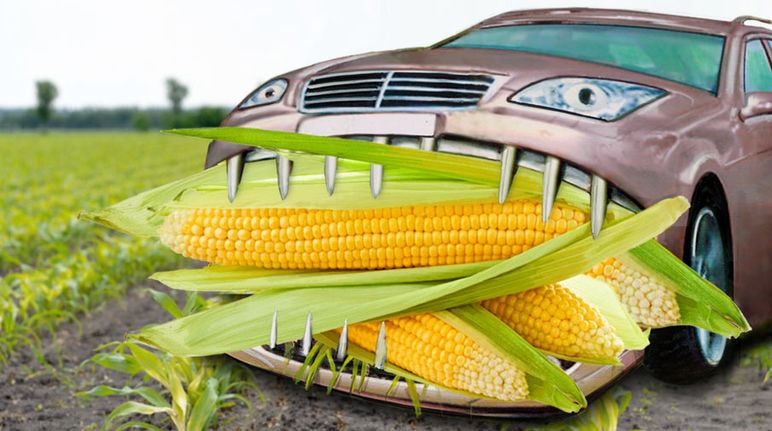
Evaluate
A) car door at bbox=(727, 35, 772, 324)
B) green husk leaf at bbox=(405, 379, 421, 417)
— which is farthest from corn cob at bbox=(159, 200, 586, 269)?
car door at bbox=(727, 35, 772, 324)

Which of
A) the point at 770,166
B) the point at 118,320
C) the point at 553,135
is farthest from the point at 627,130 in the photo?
the point at 118,320

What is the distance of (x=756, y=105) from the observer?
214cm

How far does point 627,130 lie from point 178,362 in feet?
7.37

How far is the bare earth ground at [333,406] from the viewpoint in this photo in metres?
2.85

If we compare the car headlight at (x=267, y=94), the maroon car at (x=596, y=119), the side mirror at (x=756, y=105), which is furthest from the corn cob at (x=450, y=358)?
the side mirror at (x=756, y=105)

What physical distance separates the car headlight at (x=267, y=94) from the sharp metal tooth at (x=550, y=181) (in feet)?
2.25

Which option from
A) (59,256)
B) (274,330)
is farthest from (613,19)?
(59,256)

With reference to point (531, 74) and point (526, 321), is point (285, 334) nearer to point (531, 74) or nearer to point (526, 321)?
point (526, 321)

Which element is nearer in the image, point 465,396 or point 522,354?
point 522,354

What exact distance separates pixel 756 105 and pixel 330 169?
4.62 feet

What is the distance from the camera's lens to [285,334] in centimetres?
159

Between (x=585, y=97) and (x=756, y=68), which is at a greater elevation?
(x=756, y=68)

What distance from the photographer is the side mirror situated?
6.73ft

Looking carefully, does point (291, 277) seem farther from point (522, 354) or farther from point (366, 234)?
point (522, 354)
